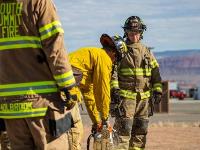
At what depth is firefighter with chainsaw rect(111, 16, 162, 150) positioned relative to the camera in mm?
10008

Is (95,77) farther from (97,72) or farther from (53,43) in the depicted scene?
(53,43)

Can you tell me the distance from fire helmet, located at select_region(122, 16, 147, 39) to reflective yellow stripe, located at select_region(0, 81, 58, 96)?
4.74 meters

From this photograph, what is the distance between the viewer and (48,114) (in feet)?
17.8

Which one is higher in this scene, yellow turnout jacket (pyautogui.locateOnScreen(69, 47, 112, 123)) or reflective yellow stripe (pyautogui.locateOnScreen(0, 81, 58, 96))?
reflective yellow stripe (pyautogui.locateOnScreen(0, 81, 58, 96))

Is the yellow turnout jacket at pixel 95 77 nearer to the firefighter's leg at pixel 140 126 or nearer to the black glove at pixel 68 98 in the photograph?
the firefighter's leg at pixel 140 126

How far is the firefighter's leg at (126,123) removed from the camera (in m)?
9.75

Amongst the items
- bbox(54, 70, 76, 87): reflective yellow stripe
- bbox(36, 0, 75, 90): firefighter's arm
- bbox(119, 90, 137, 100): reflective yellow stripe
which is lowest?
bbox(119, 90, 137, 100): reflective yellow stripe

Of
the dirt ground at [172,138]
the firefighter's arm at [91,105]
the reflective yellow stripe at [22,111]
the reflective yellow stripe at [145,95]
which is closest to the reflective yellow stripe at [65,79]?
the reflective yellow stripe at [22,111]

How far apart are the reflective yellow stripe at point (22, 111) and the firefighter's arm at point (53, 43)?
0.26m

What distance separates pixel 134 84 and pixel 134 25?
0.85m

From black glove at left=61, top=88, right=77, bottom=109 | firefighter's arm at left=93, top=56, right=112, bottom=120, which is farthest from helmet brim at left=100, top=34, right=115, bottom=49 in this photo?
black glove at left=61, top=88, right=77, bottom=109

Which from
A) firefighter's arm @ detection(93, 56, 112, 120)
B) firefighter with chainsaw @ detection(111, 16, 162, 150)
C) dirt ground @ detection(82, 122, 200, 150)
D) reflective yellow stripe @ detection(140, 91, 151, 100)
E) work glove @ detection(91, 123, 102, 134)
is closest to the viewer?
firefighter's arm @ detection(93, 56, 112, 120)

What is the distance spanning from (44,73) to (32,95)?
0.64ft

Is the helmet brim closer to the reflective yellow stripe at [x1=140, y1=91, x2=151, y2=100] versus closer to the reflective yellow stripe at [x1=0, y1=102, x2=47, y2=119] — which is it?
the reflective yellow stripe at [x1=140, y1=91, x2=151, y2=100]
